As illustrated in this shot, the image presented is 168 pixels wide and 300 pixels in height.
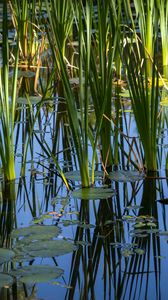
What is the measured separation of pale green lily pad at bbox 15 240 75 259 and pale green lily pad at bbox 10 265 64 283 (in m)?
0.08

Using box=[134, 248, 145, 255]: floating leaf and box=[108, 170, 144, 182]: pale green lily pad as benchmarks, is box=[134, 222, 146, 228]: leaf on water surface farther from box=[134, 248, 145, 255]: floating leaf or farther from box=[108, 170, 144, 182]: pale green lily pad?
box=[108, 170, 144, 182]: pale green lily pad

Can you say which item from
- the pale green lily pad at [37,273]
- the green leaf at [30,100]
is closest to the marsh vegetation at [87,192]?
the pale green lily pad at [37,273]

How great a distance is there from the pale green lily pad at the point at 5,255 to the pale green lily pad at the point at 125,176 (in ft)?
2.64

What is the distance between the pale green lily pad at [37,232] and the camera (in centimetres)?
237

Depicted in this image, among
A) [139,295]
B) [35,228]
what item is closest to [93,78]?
[35,228]

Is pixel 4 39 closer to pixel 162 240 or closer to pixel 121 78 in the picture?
pixel 162 240

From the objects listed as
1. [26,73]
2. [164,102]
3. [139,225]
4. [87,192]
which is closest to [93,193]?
[87,192]

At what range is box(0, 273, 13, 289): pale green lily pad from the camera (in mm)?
2037

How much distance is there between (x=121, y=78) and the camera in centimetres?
506

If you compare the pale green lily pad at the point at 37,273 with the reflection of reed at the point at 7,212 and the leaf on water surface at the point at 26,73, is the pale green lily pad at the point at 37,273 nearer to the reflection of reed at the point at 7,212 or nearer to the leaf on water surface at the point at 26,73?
the reflection of reed at the point at 7,212

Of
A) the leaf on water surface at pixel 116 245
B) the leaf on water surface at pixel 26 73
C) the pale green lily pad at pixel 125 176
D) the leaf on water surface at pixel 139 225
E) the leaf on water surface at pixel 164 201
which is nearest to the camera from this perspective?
the leaf on water surface at pixel 116 245

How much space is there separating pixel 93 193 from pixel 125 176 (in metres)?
0.26

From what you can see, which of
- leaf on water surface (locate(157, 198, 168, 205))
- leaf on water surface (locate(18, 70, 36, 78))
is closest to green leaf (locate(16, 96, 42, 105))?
leaf on water surface (locate(18, 70, 36, 78))

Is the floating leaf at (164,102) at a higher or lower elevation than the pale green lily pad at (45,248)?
higher
